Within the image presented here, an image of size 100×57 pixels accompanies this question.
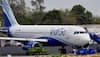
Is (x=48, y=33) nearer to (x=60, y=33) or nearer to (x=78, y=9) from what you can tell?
(x=60, y=33)

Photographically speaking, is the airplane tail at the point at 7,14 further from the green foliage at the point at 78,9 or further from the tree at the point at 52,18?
the green foliage at the point at 78,9

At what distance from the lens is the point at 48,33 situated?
47.6 meters

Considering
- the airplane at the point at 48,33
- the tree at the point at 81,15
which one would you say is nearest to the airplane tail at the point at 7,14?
the airplane at the point at 48,33

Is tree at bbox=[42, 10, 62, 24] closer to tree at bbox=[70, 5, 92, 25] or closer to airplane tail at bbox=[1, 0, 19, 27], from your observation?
tree at bbox=[70, 5, 92, 25]

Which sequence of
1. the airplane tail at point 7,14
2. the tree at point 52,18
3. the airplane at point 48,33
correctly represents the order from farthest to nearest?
the tree at point 52,18 < the airplane tail at point 7,14 < the airplane at point 48,33

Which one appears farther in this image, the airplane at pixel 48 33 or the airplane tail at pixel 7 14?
the airplane tail at pixel 7 14

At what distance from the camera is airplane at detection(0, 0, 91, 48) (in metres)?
43.1

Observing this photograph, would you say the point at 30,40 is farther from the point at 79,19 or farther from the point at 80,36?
the point at 79,19

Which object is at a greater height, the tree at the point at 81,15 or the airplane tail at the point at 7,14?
the airplane tail at the point at 7,14

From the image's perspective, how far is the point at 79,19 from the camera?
101562mm

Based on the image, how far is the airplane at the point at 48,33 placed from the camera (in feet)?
141

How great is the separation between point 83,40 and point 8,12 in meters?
15.8

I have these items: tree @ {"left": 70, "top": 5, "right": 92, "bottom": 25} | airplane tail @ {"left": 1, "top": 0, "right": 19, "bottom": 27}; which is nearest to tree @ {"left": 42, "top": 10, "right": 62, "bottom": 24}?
tree @ {"left": 70, "top": 5, "right": 92, "bottom": 25}

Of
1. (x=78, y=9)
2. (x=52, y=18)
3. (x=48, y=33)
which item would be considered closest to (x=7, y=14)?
(x=48, y=33)
